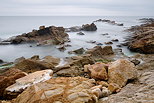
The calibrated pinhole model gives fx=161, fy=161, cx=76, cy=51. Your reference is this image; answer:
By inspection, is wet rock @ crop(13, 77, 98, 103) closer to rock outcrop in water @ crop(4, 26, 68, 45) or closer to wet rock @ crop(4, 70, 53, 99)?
wet rock @ crop(4, 70, 53, 99)

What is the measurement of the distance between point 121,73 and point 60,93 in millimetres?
4197

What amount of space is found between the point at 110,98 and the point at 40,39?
48.3 meters

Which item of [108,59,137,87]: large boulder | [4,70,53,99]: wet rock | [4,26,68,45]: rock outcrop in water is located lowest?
[4,26,68,45]: rock outcrop in water

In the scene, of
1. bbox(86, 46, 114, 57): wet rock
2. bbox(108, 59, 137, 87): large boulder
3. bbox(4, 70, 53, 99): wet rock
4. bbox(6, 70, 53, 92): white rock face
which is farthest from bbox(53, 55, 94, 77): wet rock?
bbox(86, 46, 114, 57): wet rock

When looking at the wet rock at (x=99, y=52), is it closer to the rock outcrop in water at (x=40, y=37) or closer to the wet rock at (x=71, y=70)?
the wet rock at (x=71, y=70)

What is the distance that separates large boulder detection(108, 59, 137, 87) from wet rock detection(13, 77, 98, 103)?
2357mm

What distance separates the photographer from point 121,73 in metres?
8.91

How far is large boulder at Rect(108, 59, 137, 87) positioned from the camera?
864 centimetres

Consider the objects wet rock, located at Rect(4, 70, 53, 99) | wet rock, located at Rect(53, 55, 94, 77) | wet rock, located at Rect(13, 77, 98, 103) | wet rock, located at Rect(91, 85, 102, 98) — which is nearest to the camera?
wet rock, located at Rect(13, 77, 98, 103)

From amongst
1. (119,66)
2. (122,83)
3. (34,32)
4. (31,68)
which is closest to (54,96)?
(122,83)

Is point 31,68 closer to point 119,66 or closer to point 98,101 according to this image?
point 119,66

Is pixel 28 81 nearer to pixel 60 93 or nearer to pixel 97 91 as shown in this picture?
pixel 60 93

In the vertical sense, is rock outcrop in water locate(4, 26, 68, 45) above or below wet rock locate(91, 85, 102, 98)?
below

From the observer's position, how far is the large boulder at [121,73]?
8.64 metres
